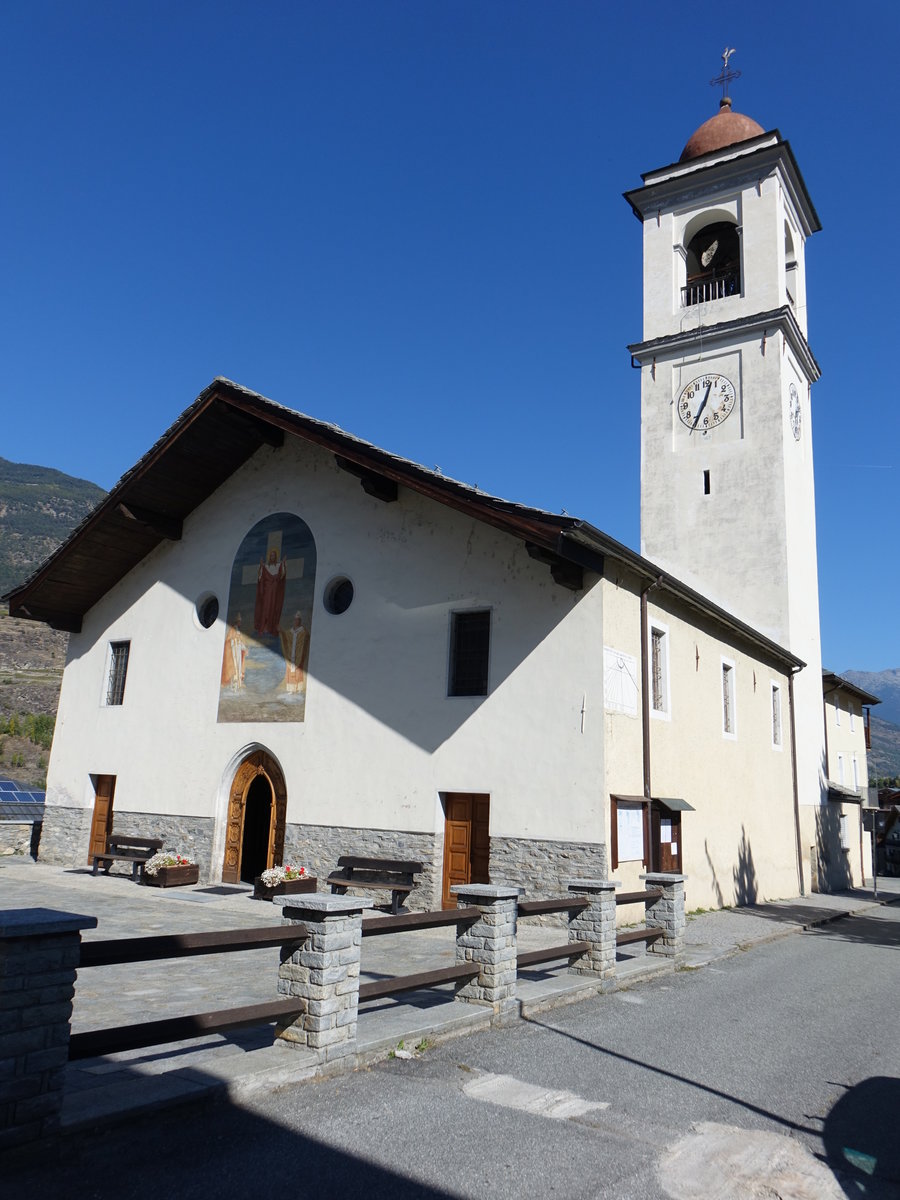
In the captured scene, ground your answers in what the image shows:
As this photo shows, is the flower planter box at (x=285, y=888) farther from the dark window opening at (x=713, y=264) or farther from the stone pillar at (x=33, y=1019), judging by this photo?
the dark window opening at (x=713, y=264)

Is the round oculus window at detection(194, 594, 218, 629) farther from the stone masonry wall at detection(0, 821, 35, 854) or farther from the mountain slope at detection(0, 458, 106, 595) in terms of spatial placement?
the mountain slope at detection(0, 458, 106, 595)

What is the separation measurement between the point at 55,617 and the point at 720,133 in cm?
2235

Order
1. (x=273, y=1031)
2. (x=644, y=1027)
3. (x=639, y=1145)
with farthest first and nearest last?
(x=644, y=1027)
(x=273, y=1031)
(x=639, y=1145)

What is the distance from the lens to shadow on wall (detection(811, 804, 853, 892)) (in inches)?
944

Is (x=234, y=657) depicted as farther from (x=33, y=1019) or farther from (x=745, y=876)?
(x=33, y=1019)

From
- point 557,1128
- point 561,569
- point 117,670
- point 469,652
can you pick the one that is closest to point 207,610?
point 117,670

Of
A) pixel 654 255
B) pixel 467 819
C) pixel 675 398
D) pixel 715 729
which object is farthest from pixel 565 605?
pixel 654 255

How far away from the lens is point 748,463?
23578mm

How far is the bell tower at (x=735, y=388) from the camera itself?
2320cm

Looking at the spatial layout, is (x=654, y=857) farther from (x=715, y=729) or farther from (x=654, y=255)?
(x=654, y=255)

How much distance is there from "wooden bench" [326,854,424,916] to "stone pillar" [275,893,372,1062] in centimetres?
806

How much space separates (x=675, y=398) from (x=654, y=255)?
4.51 metres

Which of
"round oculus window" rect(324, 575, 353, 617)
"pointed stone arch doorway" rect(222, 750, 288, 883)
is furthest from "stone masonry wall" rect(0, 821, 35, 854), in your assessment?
"round oculus window" rect(324, 575, 353, 617)

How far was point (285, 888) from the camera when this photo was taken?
1465cm
